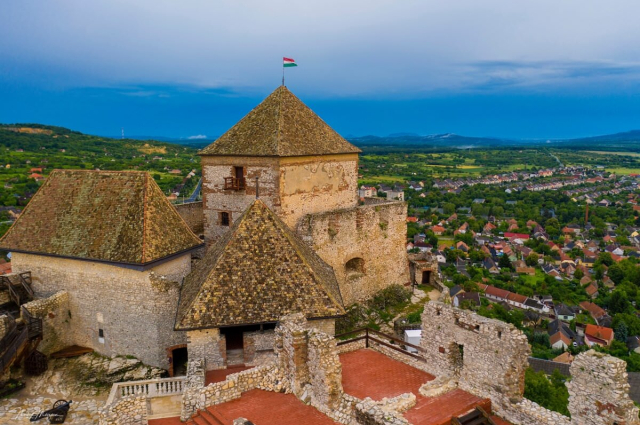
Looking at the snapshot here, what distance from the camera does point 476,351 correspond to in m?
11.9

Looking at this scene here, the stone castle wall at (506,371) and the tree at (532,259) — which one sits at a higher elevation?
the stone castle wall at (506,371)

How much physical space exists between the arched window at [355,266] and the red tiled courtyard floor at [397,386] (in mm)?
6613

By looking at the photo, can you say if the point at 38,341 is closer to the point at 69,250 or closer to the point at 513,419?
the point at 69,250

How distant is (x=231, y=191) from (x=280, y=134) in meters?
3.31

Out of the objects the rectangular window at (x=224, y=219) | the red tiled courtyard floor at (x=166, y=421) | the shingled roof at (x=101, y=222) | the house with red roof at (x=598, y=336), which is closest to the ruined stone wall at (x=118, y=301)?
the shingled roof at (x=101, y=222)

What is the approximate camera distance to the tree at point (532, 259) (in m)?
85.8

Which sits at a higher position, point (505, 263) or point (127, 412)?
point (127, 412)

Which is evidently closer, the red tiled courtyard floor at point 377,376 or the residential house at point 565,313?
the red tiled courtyard floor at point 377,376

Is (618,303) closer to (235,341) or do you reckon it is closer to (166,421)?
(235,341)

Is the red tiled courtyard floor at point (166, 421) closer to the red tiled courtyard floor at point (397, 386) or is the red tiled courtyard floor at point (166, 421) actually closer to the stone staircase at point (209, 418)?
the stone staircase at point (209, 418)

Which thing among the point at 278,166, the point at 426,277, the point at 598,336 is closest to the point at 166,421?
the point at 278,166

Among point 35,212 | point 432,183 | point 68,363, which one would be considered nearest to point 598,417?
point 68,363

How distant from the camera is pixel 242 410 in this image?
1165 cm

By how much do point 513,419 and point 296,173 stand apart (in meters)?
12.3
